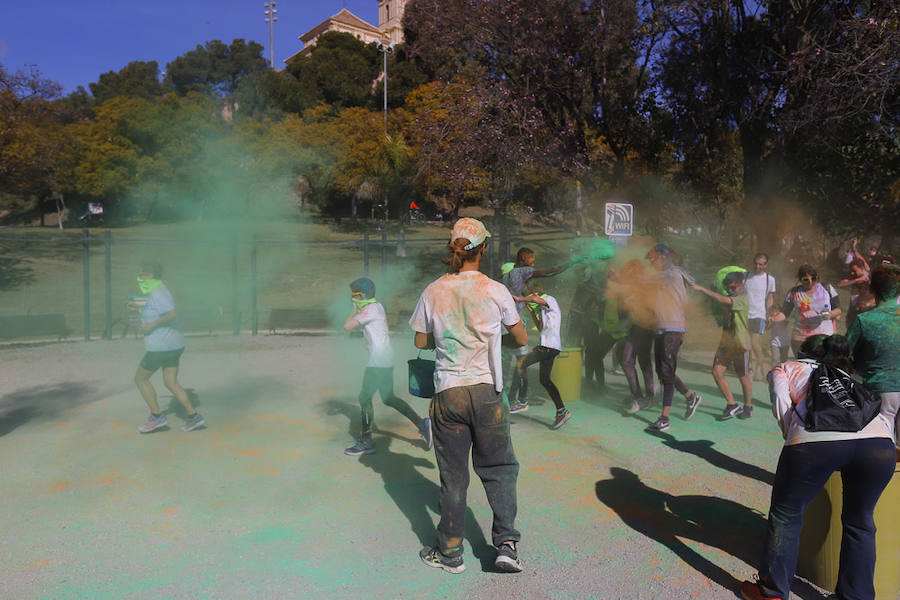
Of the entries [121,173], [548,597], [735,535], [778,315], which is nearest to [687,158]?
[778,315]

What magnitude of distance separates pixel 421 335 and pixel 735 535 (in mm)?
2286

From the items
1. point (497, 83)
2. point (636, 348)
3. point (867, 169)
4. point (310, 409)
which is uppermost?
point (497, 83)

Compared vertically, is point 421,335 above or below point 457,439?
above

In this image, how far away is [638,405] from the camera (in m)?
6.95

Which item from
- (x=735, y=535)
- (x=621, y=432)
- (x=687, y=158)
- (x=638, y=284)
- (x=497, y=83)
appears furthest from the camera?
(x=687, y=158)

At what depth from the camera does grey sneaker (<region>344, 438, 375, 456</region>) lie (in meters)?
5.54

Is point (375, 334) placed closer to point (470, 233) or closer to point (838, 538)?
point (470, 233)

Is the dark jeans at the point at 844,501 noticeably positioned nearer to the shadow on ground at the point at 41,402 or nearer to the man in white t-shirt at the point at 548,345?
the man in white t-shirt at the point at 548,345

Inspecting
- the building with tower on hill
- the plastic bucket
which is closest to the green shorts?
the plastic bucket

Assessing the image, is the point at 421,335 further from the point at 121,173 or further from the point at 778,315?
the point at 121,173

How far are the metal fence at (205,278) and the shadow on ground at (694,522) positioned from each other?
8.11 meters

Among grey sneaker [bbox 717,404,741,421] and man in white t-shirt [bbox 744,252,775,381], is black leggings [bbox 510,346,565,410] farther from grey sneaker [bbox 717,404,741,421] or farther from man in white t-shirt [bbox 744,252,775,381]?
man in white t-shirt [bbox 744,252,775,381]

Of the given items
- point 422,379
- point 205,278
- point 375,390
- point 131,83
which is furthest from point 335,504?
point 131,83

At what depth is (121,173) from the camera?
4094 cm
